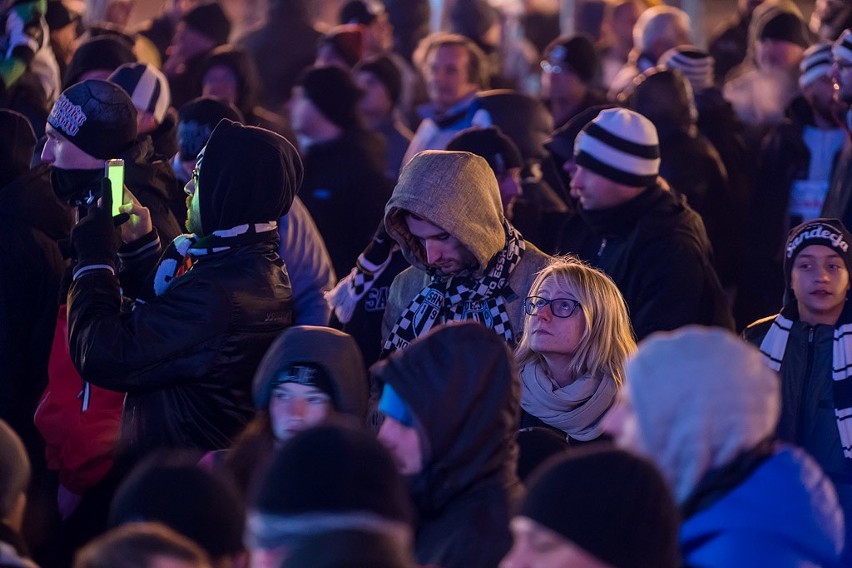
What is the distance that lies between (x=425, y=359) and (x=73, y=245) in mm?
1594

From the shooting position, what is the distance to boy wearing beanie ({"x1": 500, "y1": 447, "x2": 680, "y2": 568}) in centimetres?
277

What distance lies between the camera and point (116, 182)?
486cm

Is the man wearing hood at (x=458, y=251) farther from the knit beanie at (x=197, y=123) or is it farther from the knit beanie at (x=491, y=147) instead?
the knit beanie at (x=197, y=123)

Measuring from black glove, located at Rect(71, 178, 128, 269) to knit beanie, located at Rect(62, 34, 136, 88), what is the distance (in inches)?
112


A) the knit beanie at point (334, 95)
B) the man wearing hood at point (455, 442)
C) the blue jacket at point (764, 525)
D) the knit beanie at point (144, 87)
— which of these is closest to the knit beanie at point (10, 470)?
the man wearing hood at point (455, 442)

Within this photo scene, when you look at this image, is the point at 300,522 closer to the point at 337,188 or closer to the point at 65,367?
the point at 65,367

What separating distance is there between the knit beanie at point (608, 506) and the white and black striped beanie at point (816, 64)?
5.43 m

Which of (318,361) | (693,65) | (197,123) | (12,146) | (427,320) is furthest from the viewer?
(693,65)

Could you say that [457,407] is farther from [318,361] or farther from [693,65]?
[693,65]

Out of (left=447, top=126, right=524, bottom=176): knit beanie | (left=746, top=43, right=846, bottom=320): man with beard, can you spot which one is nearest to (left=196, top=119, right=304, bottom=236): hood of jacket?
(left=447, top=126, right=524, bottom=176): knit beanie

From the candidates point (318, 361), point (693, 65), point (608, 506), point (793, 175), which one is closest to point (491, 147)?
point (793, 175)

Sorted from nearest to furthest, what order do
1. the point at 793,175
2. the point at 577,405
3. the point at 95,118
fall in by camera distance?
the point at 577,405
the point at 95,118
the point at 793,175

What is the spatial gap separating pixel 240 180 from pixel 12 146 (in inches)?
61.8

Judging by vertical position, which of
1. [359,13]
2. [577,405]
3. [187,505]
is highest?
[359,13]
